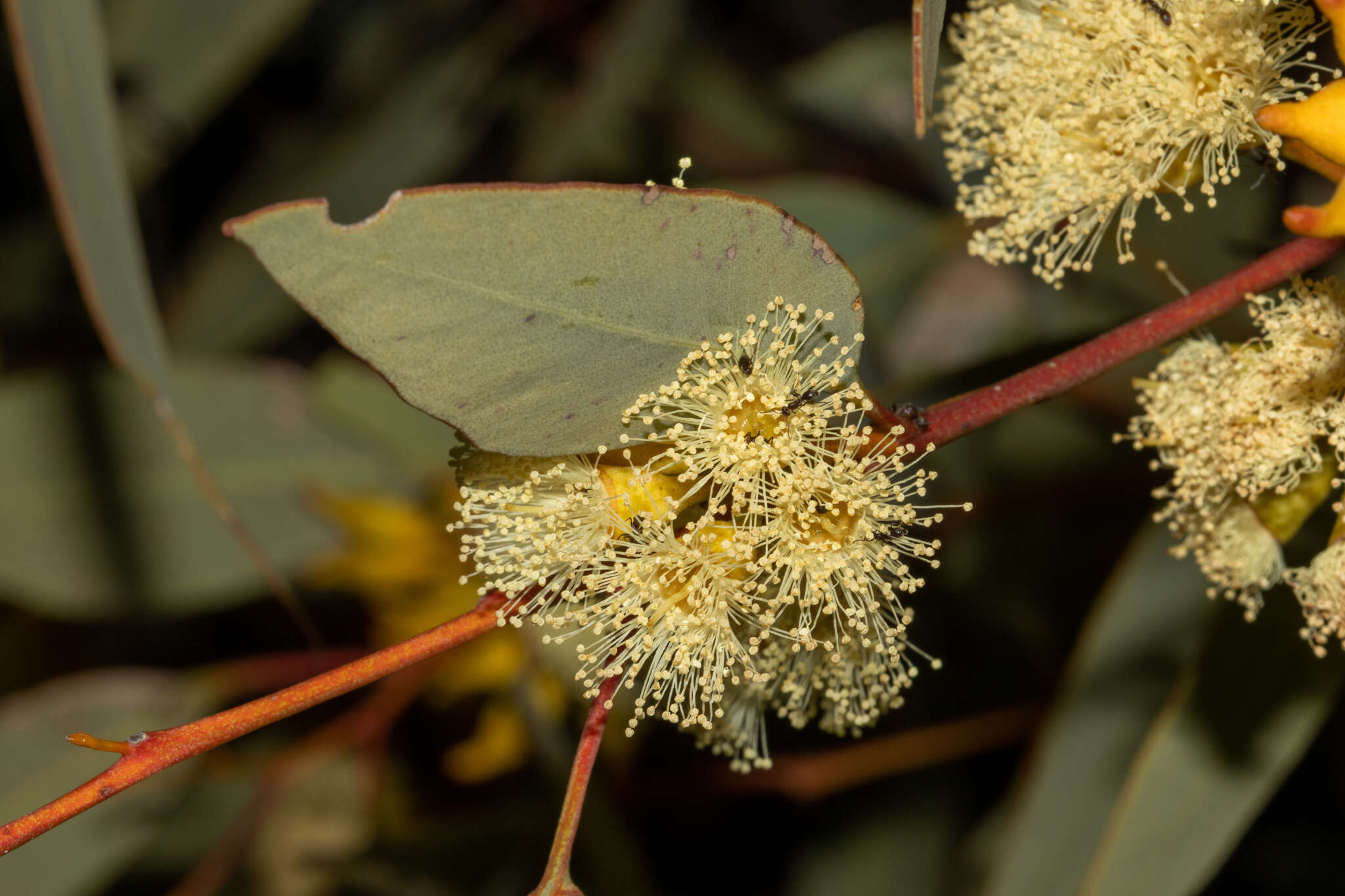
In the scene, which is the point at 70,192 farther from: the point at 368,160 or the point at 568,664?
the point at 368,160

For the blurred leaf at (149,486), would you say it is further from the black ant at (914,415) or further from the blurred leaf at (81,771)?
the black ant at (914,415)

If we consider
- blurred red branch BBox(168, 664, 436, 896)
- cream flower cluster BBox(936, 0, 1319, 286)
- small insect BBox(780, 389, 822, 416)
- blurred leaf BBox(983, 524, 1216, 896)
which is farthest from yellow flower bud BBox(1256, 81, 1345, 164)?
blurred red branch BBox(168, 664, 436, 896)

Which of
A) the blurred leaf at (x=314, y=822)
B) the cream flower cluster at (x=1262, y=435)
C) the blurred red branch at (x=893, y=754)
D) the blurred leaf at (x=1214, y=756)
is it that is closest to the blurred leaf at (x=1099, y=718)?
the blurred leaf at (x=1214, y=756)

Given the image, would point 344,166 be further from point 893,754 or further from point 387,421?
point 893,754

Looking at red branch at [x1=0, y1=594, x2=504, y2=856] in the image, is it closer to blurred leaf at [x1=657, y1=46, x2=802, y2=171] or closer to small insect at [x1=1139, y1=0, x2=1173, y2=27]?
small insect at [x1=1139, y1=0, x2=1173, y2=27]

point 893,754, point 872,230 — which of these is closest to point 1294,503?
point 893,754

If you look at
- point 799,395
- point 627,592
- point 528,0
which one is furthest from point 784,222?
point 528,0
